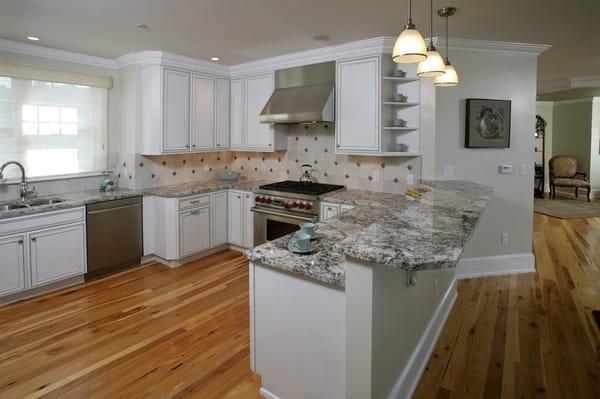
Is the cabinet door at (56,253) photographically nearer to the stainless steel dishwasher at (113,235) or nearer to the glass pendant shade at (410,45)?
the stainless steel dishwasher at (113,235)

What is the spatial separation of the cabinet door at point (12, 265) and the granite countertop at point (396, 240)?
263 centimetres

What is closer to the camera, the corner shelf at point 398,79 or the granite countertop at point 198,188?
the corner shelf at point 398,79

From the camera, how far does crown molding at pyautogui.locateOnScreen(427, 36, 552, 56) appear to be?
12.5ft

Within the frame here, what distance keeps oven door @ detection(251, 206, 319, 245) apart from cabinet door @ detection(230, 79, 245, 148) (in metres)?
1.14

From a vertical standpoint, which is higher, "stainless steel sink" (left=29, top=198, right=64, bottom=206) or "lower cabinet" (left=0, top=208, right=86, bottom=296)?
"stainless steel sink" (left=29, top=198, right=64, bottom=206)

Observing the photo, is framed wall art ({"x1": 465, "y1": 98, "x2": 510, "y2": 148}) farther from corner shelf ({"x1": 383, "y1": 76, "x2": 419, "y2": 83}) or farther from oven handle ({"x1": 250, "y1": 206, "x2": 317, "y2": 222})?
oven handle ({"x1": 250, "y1": 206, "x2": 317, "y2": 222})

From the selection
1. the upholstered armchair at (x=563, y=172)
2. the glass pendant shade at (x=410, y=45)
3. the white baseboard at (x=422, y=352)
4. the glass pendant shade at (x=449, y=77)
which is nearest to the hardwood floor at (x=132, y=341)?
the white baseboard at (x=422, y=352)

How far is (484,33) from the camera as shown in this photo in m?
3.58

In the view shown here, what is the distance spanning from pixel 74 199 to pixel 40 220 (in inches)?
16.9

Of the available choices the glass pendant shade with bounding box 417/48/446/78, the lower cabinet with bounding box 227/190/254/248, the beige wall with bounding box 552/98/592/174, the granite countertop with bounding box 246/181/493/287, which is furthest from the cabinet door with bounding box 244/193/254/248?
the beige wall with bounding box 552/98/592/174

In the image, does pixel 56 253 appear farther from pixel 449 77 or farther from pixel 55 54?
pixel 449 77

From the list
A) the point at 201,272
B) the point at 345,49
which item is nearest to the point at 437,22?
the point at 345,49

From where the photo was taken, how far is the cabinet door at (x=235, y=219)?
16.2 feet

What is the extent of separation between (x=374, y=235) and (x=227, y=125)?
392cm
